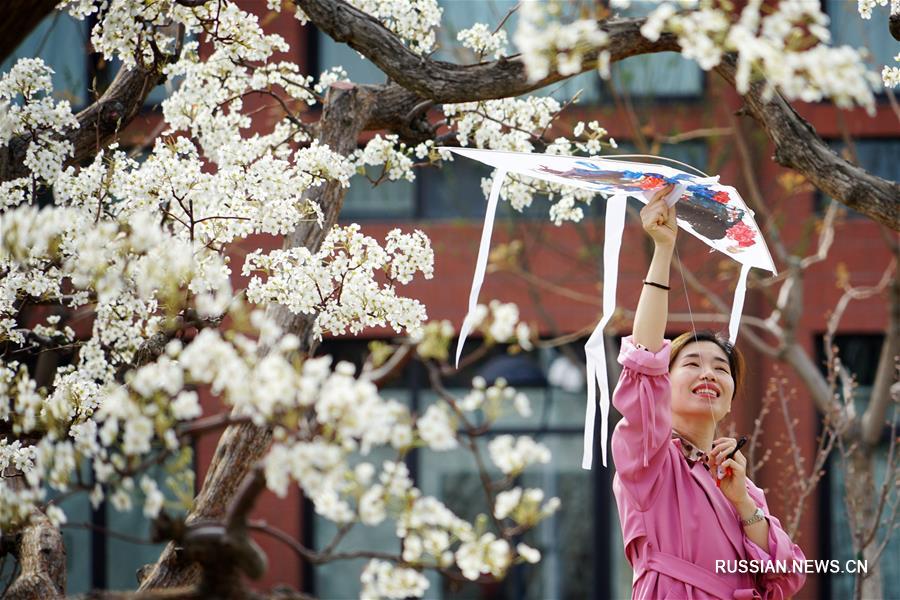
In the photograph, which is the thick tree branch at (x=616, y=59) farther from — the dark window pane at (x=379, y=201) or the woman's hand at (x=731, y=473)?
the dark window pane at (x=379, y=201)

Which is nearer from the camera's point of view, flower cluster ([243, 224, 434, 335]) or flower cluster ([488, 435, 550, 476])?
flower cluster ([488, 435, 550, 476])

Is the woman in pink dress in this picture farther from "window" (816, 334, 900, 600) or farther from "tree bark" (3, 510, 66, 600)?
"window" (816, 334, 900, 600)

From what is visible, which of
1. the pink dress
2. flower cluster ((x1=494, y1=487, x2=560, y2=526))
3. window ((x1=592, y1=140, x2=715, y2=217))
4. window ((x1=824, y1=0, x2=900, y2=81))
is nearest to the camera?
flower cluster ((x1=494, y1=487, x2=560, y2=526))

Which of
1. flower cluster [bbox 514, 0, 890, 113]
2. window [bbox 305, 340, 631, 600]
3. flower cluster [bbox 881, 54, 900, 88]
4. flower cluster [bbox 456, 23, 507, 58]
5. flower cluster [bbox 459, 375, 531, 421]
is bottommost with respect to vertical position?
window [bbox 305, 340, 631, 600]

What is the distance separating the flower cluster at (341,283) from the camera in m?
3.22

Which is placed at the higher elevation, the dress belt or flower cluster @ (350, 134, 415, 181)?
flower cluster @ (350, 134, 415, 181)

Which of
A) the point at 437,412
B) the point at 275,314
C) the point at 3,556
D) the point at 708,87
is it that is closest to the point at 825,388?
the point at 708,87

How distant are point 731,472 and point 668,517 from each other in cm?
19

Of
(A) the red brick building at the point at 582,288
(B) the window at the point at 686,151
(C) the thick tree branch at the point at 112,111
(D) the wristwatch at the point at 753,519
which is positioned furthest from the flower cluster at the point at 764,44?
(B) the window at the point at 686,151

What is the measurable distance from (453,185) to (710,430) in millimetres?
5829

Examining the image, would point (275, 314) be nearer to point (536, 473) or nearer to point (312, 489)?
point (312, 489)

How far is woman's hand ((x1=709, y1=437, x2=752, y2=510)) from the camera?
9.02 feet

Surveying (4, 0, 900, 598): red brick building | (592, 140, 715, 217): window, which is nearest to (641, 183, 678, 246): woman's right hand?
(4, 0, 900, 598): red brick building

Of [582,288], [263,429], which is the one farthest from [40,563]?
[582,288]
